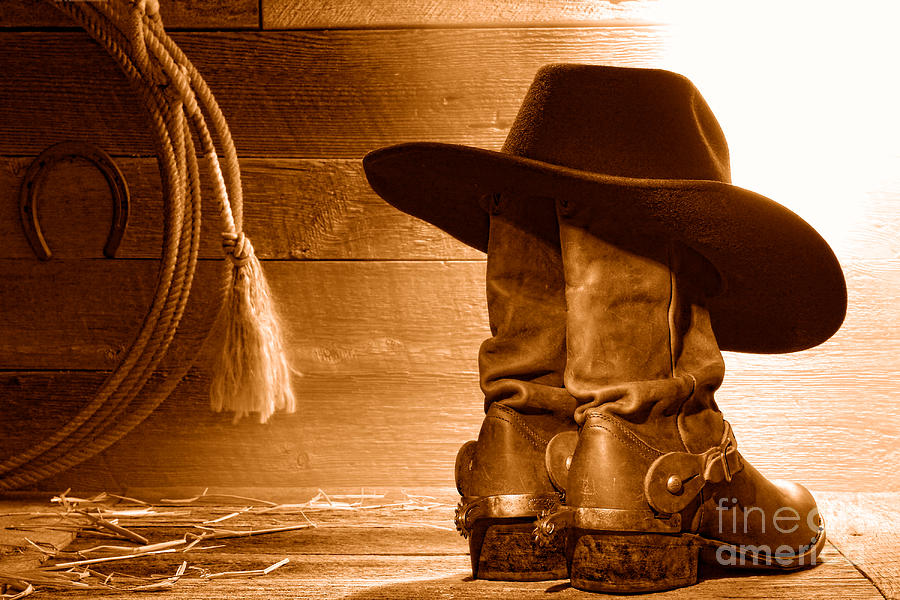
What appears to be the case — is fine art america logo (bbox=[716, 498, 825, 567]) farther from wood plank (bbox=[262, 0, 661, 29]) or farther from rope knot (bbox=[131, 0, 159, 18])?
rope knot (bbox=[131, 0, 159, 18])

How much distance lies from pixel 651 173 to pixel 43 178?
1079mm

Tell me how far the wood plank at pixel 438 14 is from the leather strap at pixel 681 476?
827 millimetres

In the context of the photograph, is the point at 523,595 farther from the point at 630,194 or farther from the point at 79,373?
the point at 79,373

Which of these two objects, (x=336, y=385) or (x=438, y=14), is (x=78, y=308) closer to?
(x=336, y=385)

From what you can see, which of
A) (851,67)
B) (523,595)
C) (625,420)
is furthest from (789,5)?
(523,595)

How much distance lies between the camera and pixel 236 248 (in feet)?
4.11

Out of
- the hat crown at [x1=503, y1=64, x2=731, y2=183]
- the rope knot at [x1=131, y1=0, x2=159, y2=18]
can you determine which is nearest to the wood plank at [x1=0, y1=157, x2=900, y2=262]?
the rope knot at [x1=131, y1=0, x2=159, y2=18]

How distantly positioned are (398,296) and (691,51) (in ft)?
2.05

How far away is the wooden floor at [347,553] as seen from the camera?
84 centimetres

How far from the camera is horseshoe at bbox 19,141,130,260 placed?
1453 mm

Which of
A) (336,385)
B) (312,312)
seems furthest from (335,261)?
(336,385)

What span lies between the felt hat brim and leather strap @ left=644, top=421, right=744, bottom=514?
0.19 metres

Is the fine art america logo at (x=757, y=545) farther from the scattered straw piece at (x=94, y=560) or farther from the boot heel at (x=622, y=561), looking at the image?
the scattered straw piece at (x=94, y=560)

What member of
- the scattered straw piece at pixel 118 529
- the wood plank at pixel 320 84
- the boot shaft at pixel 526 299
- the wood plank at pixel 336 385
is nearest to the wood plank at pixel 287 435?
the wood plank at pixel 336 385
